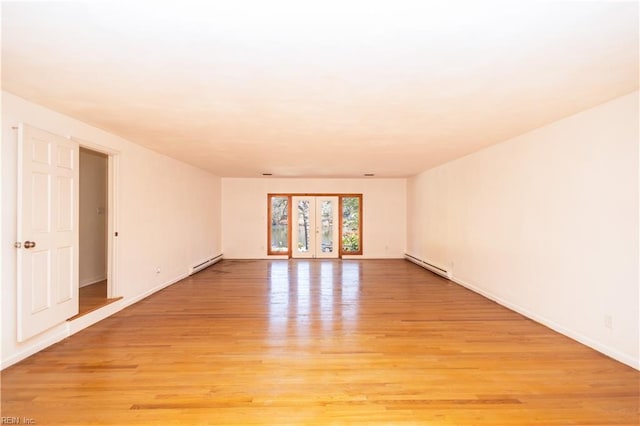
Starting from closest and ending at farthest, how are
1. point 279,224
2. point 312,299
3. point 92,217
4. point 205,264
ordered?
1. point 312,299
2. point 92,217
3. point 205,264
4. point 279,224

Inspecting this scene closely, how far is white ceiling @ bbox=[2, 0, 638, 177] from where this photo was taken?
166 centimetres

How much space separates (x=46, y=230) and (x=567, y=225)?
17.3ft

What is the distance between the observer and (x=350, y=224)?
956 centimetres

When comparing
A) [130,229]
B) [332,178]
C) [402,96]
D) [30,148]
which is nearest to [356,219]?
[332,178]

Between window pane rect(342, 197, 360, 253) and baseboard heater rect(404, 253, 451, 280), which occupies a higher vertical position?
window pane rect(342, 197, 360, 253)

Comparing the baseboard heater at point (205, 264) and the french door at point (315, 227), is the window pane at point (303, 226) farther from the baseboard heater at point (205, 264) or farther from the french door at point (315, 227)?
the baseboard heater at point (205, 264)

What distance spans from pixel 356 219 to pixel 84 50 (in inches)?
316

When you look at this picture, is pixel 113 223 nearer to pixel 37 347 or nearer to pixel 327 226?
pixel 37 347

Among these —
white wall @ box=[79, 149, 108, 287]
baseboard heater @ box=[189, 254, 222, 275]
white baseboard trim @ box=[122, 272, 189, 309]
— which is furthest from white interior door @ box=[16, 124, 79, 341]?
baseboard heater @ box=[189, 254, 222, 275]

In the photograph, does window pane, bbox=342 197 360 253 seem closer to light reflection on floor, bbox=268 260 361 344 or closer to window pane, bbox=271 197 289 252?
light reflection on floor, bbox=268 260 361 344

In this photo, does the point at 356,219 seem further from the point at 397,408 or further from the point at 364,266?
the point at 397,408

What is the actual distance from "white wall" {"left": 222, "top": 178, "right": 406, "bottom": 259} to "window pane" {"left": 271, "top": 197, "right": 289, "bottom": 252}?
0.24m

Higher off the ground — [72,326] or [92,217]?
[92,217]

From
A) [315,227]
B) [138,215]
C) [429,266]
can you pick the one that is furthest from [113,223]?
[429,266]
